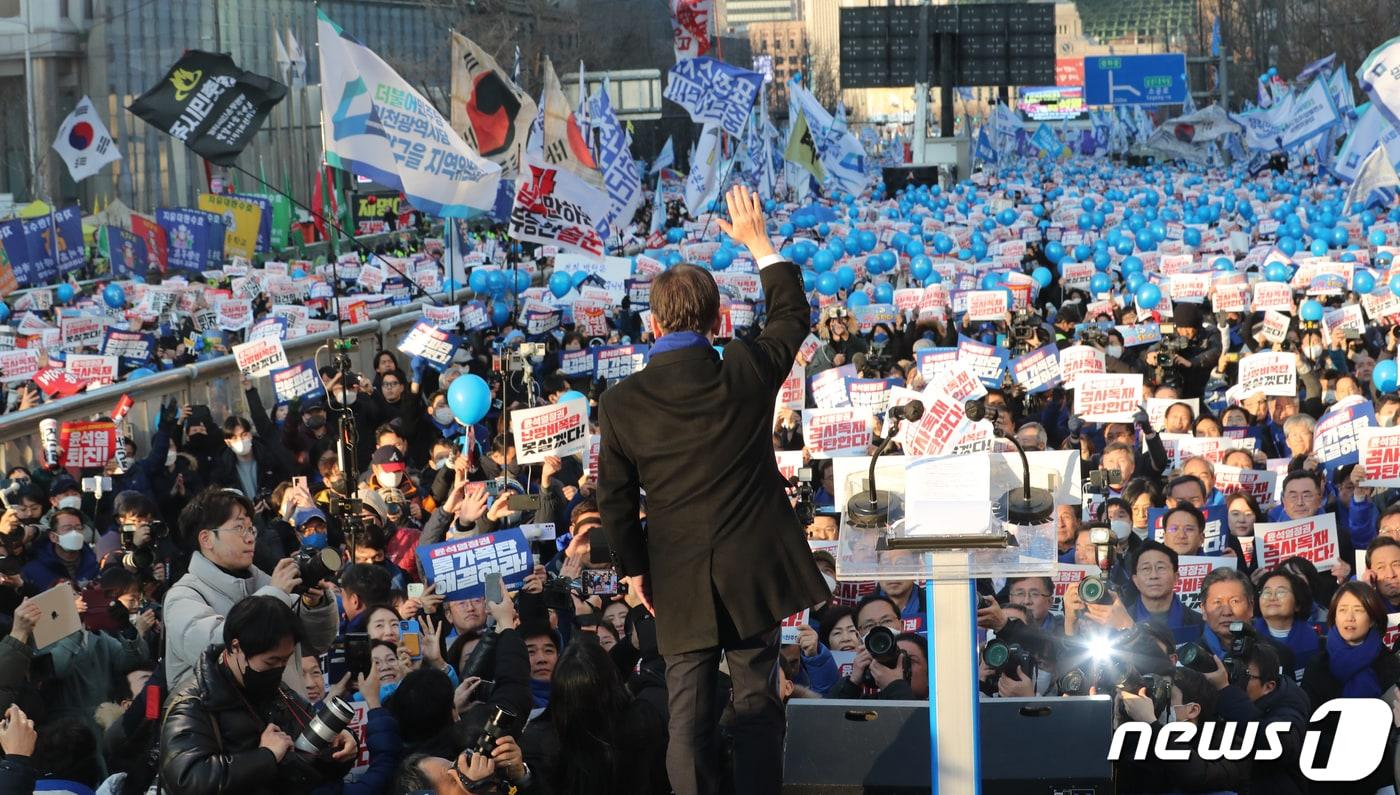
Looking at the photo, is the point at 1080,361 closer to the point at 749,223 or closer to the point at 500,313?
the point at 500,313

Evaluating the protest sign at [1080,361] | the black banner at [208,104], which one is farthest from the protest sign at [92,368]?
the protest sign at [1080,361]

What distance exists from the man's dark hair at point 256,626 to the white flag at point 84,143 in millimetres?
32228

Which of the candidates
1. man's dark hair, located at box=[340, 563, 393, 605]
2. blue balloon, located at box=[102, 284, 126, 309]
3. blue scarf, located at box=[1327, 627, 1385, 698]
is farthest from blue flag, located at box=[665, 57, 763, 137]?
blue scarf, located at box=[1327, 627, 1385, 698]

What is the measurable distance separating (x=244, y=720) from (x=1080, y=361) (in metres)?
9.49

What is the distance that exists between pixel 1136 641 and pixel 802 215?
27.2m

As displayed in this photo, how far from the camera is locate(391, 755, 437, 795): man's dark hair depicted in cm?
538

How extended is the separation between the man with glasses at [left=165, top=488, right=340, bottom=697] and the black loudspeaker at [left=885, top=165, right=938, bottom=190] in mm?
48414

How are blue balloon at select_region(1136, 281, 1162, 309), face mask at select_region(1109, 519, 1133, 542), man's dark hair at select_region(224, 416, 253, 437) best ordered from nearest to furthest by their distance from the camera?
face mask at select_region(1109, 519, 1133, 542) → man's dark hair at select_region(224, 416, 253, 437) → blue balloon at select_region(1136, 281, 1162, 309)

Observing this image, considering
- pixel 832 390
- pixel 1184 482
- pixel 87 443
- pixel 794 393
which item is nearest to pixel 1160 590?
pixel 1184 482

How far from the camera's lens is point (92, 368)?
14703mm

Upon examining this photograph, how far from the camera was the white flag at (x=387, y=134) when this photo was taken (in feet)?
47.8

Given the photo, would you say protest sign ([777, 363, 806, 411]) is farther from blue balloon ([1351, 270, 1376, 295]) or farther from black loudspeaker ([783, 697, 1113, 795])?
black loudspeaker ([783, 697, 1113, 795])

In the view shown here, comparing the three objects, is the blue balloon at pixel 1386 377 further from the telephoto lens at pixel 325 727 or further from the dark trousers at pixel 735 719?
the telephoto lens at pixel 325 727

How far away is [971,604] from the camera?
14.0 ft
